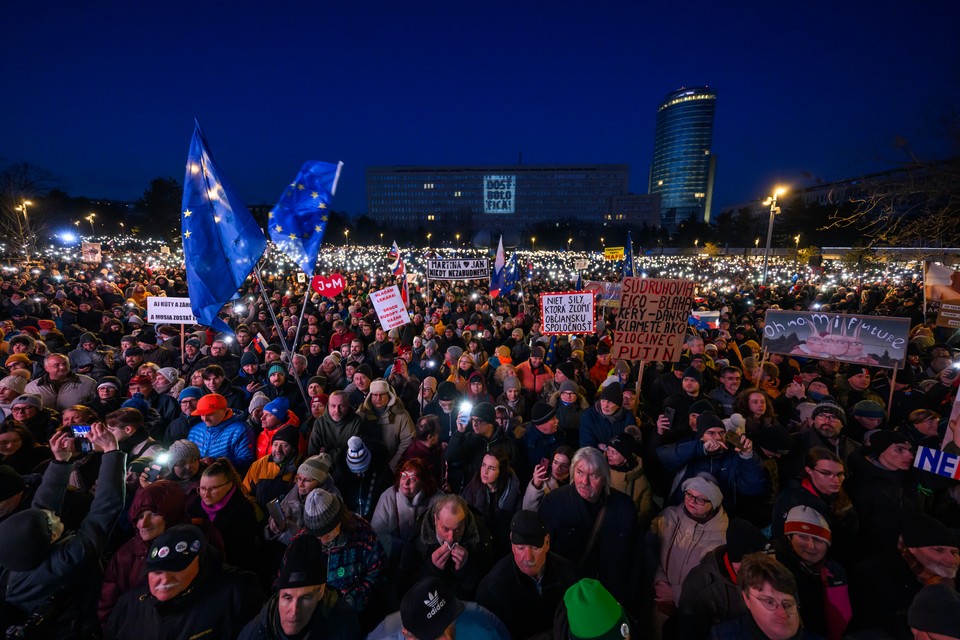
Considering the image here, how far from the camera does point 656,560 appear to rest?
9.17 ft

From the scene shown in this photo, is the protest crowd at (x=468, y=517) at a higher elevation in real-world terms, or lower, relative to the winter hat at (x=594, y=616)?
lower

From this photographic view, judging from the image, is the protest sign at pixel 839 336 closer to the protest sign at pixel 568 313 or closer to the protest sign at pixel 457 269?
the protest sign at pixel 568 313

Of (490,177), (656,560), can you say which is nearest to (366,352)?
(656,560)

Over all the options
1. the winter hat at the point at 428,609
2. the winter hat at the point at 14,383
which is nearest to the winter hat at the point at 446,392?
the winter hat at the point at 428,609

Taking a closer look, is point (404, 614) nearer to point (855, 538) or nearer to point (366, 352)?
point (855, 538)

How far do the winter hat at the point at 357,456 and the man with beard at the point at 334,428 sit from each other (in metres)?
0.58

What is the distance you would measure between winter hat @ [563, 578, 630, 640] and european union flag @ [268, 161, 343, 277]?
177 inches

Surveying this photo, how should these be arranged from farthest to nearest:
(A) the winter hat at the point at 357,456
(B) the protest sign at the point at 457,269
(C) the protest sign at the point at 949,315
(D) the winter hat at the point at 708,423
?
(B) the protest sign at the point at 457,269, (C) the protest sign at the point at 949,315, (A) the winter hat at the point at 357,456, (D) the winter hat at the point at 708,423

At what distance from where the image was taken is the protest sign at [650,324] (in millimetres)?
5145

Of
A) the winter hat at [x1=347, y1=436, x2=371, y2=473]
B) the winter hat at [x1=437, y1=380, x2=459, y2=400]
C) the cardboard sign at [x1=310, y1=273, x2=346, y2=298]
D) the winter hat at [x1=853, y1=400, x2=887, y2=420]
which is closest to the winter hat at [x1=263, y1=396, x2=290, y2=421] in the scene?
the winter hat at [x1=347, y1=436, x2=371, y2=473]

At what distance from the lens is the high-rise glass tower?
477 ft

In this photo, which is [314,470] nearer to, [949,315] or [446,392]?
[446,392]

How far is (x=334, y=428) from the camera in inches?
161

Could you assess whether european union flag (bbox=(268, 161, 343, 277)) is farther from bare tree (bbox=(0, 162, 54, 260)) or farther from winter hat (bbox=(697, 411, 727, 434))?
bare tree (bbox=(0, 162, 54, 260))
